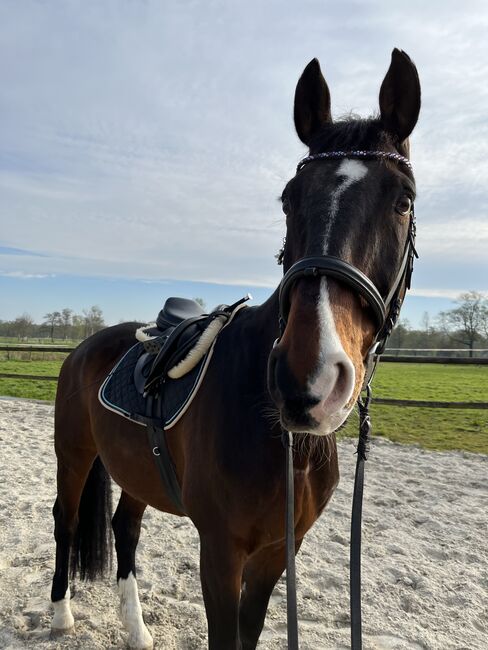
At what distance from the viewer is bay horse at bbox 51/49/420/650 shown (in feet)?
3.67

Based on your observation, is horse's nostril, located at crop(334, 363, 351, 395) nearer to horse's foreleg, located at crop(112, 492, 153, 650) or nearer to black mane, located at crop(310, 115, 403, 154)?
black mane, located at crop(310, 115, 403, 154)

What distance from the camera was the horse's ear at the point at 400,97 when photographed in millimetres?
1507

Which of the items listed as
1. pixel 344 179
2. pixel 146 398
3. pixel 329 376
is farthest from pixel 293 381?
pixel 146 398

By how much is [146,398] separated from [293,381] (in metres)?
1.36

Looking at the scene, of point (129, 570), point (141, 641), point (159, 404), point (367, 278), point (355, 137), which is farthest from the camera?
point (129, 570)

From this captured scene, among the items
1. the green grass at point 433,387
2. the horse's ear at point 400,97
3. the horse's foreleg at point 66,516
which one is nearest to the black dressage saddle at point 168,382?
the horse's foreleg at point 66,516

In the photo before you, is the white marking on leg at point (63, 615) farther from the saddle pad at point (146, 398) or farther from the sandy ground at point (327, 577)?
the saddle pad at point (146, 398)

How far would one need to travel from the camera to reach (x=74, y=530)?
302cm

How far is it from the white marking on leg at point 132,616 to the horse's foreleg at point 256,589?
81 centimetres

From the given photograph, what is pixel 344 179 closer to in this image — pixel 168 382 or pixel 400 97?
pixel 400 97

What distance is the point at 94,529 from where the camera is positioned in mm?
3078

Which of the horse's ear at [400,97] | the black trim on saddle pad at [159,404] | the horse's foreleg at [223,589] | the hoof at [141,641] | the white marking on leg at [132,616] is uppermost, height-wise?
the horse's ear at [400,97]

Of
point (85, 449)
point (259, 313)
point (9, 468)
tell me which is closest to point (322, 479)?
point (259, 313)

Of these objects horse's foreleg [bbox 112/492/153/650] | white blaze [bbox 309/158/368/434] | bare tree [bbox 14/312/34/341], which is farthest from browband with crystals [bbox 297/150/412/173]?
bare tree [bbox 14/312/34/341]
